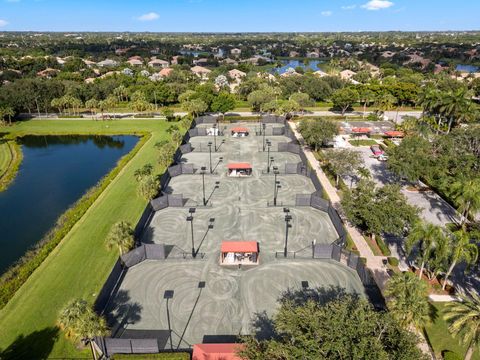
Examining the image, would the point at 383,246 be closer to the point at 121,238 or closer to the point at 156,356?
the point at 156,356

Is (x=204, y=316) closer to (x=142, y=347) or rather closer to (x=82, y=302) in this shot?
(x=142, y=347)

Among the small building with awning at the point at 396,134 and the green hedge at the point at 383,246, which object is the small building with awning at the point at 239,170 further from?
the small building with awning at the point at 396,134

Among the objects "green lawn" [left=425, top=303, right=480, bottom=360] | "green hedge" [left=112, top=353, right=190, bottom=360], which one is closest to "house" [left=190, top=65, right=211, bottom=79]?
"green hedge" [left=112, top=353, right=190, bottom=360]

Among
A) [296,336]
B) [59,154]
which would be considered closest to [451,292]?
[296,336]

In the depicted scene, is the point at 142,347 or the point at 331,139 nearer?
the point at 142,347

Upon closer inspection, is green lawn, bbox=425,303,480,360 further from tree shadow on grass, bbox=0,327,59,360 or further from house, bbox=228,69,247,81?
house, bbox=228,69,247,81

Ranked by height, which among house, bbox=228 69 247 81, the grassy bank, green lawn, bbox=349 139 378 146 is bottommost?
the grassy bank
